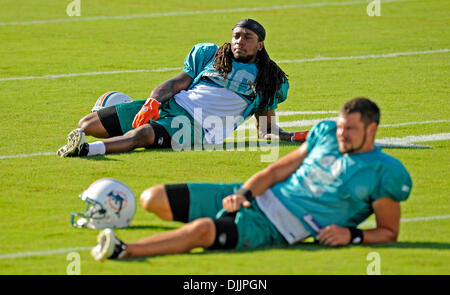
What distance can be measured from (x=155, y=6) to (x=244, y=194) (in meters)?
16.9

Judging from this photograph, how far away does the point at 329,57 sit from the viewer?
17.0 meters

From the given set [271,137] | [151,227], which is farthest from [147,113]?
[151,227]

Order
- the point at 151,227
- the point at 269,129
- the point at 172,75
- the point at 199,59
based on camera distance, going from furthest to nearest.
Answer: the point at 172,75, the point at 269,129, the point at 199,59, the point at 151,227

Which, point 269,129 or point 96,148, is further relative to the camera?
point 269,129

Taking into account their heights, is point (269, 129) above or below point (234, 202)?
above

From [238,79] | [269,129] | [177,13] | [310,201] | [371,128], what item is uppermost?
[177,13]

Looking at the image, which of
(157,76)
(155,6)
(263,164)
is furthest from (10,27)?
(263,164)

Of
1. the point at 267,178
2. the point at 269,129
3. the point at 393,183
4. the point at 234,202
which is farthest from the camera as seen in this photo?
the point at 269,129

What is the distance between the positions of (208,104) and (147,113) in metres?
0.72

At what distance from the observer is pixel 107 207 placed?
24.3 ft

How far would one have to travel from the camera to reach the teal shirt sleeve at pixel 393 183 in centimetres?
655

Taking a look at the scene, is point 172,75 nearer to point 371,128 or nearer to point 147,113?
point 147,113
